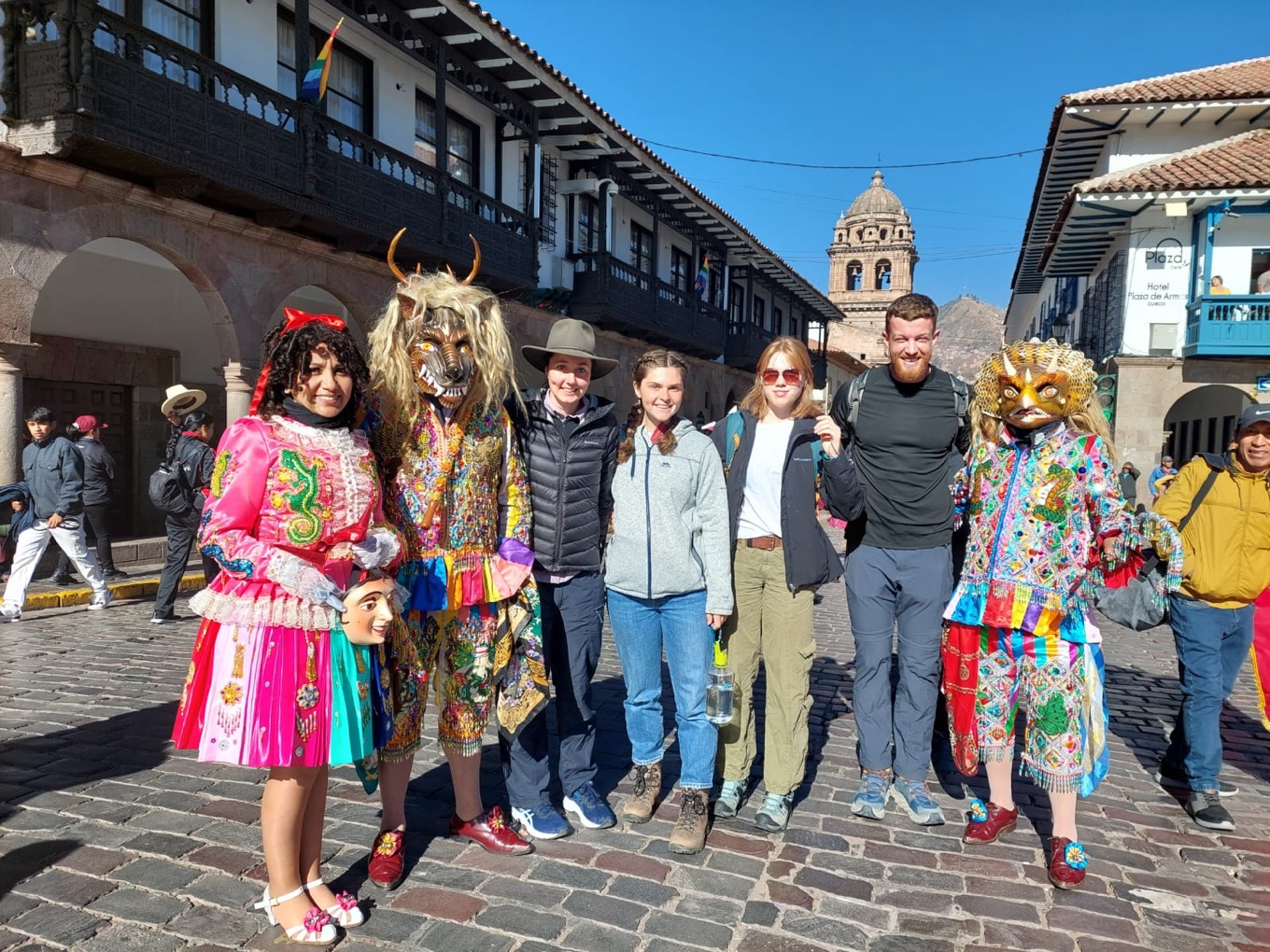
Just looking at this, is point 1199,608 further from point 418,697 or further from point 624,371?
point 624,371

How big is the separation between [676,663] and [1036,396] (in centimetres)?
173

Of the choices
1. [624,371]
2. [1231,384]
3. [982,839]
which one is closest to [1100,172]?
[1231,384]

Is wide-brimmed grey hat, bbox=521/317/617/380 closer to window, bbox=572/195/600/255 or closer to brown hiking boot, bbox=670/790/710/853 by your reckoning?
brown hiking boot, bbox=670/790/710/853

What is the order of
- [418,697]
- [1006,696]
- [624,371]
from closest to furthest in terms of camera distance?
[418,697] < [1006,696] < [624,371]

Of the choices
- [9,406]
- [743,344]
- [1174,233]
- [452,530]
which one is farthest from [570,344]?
[743,344]

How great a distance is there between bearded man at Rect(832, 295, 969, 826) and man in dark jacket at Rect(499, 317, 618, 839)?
3.72 ft

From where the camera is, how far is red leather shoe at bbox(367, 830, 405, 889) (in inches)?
118

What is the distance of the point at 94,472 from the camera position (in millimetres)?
9023

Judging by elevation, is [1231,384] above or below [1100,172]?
below

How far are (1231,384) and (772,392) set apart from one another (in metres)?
17.4

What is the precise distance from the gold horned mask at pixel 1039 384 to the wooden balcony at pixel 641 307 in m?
14.2

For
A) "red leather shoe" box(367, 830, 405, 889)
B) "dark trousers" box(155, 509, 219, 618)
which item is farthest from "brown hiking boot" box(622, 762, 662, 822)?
"dark trousers" box(155, 509, 219, 618)

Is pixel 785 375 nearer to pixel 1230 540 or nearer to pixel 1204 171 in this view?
pixel 1230 540

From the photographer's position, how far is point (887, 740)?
12.4 ft
